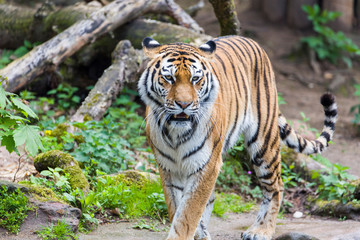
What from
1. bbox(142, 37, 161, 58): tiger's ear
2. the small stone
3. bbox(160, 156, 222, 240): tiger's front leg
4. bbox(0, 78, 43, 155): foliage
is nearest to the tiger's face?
bbox(142, 37, 161, 58): tiger's ear

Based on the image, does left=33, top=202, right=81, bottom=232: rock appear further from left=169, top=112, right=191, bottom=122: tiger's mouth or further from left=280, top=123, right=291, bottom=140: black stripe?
left=280, top=123, right=291, bottom=140: black stripe

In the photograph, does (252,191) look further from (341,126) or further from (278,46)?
(278,46)

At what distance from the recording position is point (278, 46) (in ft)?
43.3

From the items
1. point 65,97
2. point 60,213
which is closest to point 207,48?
point 60,213

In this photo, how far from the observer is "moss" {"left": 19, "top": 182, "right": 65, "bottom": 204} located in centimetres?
443

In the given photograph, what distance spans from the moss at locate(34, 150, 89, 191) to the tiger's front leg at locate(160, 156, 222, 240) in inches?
42.1

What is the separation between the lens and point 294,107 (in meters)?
10.8

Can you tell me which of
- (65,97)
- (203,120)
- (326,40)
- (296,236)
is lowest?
(326,40)

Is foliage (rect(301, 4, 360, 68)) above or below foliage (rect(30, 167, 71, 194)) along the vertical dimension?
below

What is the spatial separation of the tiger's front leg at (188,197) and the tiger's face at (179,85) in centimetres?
47

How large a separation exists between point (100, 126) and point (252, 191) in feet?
7.13

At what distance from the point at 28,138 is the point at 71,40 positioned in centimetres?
391

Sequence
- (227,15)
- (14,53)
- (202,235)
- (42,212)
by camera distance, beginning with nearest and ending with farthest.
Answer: (42,212) → (202,235) → (227,15) → (14,53)

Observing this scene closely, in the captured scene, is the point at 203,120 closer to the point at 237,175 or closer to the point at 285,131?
the point at 285,131
